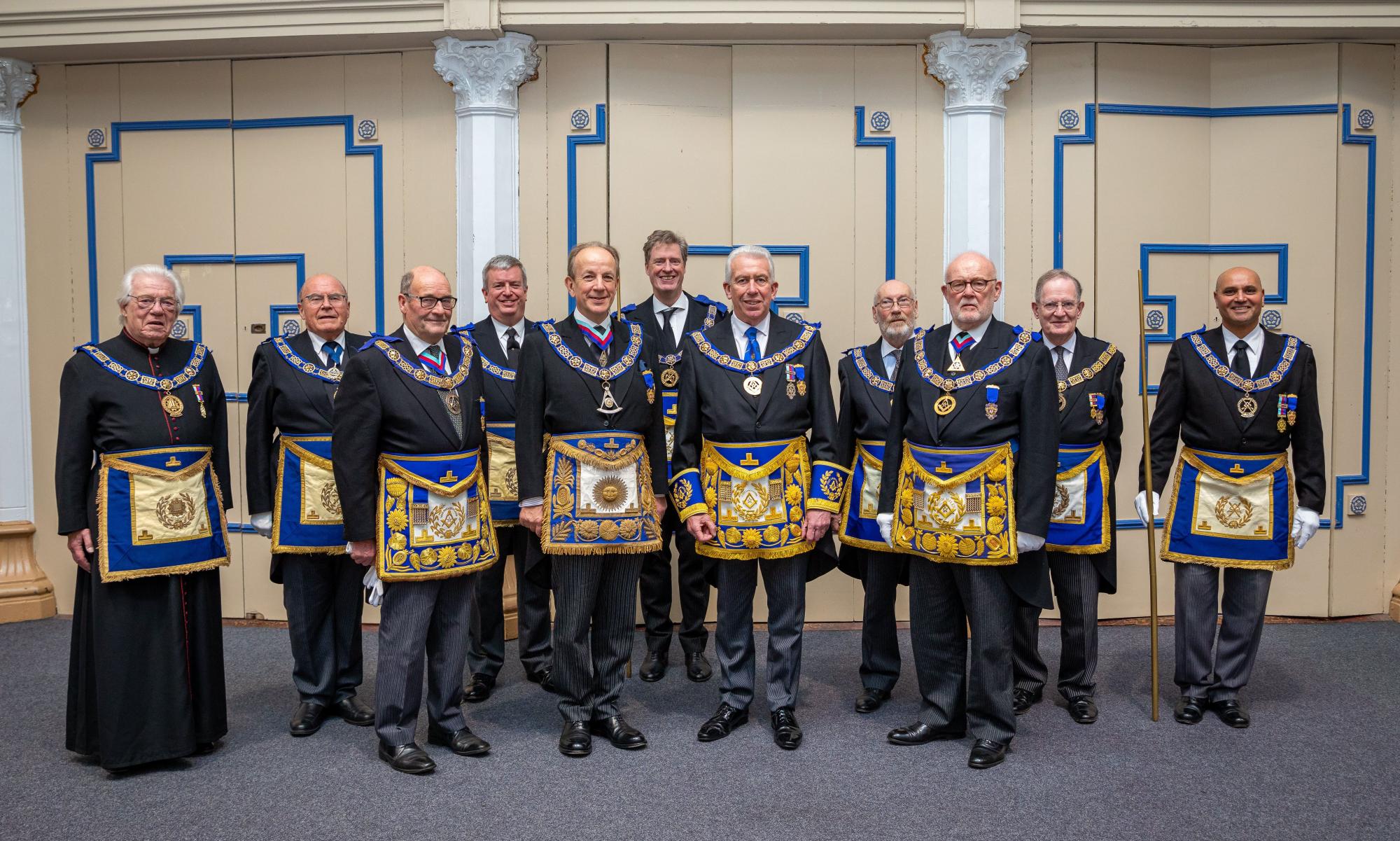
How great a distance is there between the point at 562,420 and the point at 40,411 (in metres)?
3.30

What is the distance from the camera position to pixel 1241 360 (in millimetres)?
3549

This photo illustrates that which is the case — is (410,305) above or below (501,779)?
above

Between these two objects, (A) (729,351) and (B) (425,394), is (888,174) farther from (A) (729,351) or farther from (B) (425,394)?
(B) (425,394)

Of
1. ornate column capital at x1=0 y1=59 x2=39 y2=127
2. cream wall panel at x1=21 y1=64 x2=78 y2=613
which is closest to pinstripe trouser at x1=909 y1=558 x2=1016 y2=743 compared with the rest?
cream wall panel at x1=21 y1=64 x2=78 y2=613

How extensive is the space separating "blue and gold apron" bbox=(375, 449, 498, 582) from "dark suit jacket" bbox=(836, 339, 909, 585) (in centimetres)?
124

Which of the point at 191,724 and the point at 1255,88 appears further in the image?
the point at 1255,88

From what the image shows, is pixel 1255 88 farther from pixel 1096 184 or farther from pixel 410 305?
pixel 410 305

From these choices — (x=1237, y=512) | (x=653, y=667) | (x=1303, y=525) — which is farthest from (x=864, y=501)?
(x=1303, y=525)

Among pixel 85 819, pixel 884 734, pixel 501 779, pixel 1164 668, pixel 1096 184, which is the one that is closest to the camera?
pixel 85 819

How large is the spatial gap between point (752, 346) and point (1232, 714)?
6.41ft

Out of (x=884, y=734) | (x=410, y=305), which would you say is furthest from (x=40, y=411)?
(x=884, y=734)

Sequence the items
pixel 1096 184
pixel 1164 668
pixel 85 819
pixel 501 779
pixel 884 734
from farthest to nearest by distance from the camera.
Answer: pixel 1096 184
pixel 1164 668
pixel 884 734
pixel 501 779
pixel 85 819

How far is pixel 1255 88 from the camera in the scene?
4.90 metres

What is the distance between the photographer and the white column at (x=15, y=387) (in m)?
5.02
